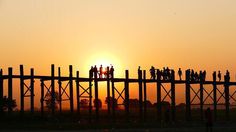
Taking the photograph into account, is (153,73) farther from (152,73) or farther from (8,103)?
(8,103)

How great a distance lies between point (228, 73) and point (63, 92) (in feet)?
40.8

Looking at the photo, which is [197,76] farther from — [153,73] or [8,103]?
[8,103]

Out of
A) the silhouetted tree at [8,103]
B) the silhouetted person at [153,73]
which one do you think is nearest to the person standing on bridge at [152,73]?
the silhouetted person at [153,73]

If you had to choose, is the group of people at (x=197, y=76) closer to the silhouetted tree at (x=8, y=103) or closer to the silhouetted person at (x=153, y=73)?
the silhouetted person at (x=153, y=73)

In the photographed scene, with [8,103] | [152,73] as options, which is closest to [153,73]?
[152,73]

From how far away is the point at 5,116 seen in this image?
128 feet

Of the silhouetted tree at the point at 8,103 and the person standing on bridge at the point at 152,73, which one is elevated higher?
the person standing on bridge at the point at 152,73

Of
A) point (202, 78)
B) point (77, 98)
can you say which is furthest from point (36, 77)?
point (202, 78)

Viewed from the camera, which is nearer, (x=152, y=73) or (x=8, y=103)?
(x=8, y=103)

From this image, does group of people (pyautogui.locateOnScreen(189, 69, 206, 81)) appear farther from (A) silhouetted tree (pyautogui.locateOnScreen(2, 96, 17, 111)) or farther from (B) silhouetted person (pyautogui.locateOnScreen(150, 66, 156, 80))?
(A) silhouetted tree (pyautogui.locateOnScreen(2, 96, 17, 111))

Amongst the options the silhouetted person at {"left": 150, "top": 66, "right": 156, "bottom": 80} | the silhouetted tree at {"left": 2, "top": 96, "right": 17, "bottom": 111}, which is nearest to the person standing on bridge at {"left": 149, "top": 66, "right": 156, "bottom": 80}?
the silhouetted person at {"left": 150, "top": 66, "right": 156, "bottom": 80}

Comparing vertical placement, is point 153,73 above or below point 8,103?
above

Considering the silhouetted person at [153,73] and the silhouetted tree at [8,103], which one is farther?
the silhouetted person at [153,73]

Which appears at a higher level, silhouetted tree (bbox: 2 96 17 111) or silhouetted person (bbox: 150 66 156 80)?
silhouetted person (bbox: 150 66 156 80)
